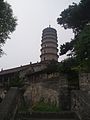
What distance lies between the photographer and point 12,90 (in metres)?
7.64

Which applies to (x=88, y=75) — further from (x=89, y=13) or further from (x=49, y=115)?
(x=89, y=13)

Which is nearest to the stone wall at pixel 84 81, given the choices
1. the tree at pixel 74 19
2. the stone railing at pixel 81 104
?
the stone railing at pixel 81 104

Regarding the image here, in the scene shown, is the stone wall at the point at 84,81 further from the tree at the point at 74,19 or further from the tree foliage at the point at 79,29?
the tree at the point at 74,19

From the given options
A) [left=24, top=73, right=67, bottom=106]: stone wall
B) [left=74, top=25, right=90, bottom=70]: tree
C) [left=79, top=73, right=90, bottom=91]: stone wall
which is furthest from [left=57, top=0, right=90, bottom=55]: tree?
[left=79, top=73, right=90, bottom=91]: stone wall

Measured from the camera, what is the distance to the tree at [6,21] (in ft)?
47.2

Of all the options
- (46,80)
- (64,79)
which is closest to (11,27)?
(46,80)

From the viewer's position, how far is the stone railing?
7094mm

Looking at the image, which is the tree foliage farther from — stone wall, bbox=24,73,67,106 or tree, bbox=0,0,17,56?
tree, bbox=0,0,17,56

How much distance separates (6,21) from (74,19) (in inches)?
189

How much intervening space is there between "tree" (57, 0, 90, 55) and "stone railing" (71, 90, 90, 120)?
5293mm

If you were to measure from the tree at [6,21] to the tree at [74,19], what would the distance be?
A: 3660 millimetres

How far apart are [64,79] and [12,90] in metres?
4.30

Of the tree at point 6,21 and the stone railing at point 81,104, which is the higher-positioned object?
the tree at point 6,21

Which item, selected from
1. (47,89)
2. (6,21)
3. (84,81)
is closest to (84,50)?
(84,81)
